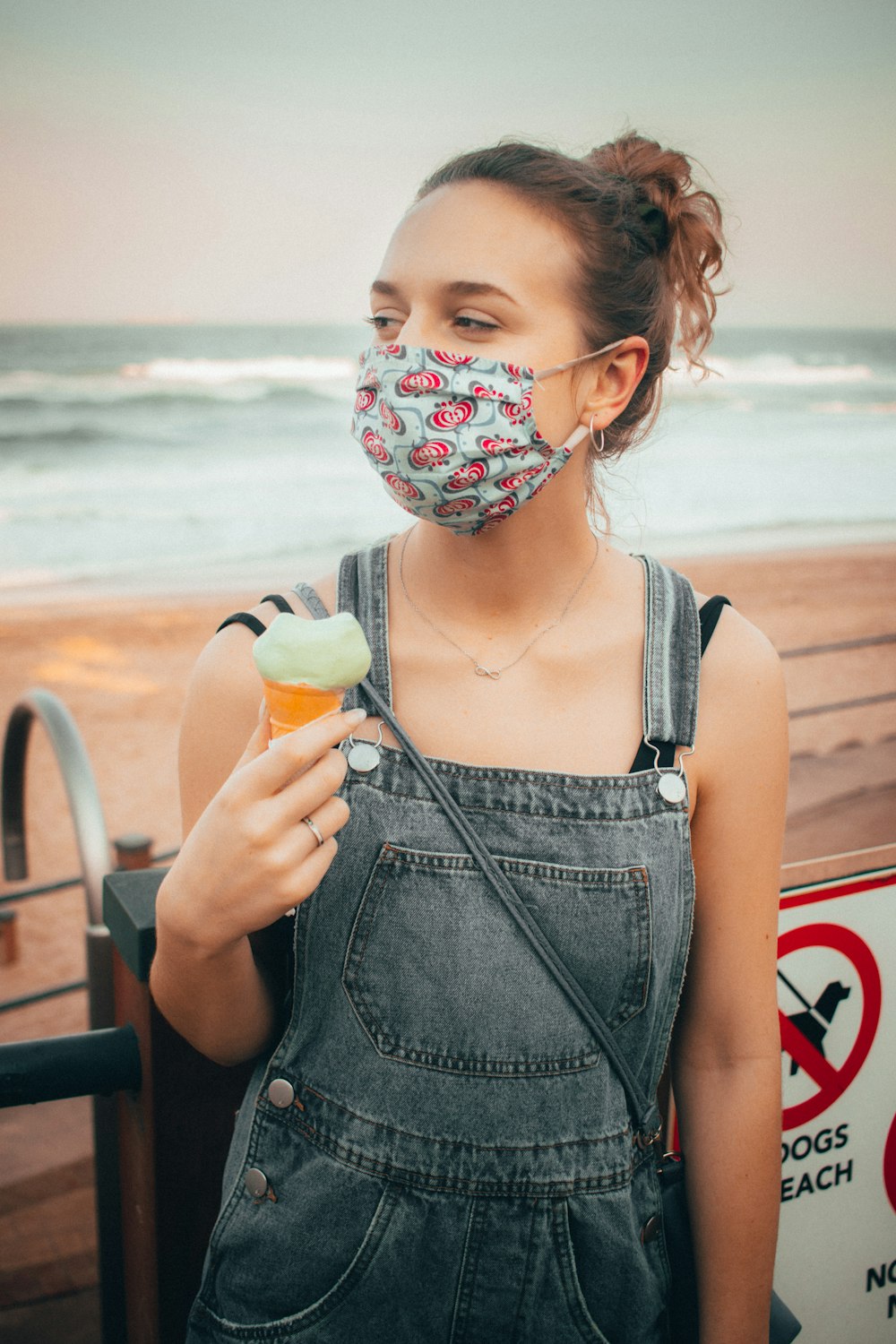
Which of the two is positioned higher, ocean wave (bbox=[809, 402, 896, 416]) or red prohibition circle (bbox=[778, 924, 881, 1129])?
ocean wave (bbox=[809, 402, 896, 416])

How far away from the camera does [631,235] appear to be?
5.43ft

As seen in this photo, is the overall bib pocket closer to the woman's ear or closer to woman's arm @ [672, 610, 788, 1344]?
woman's arm @ [672, 610, 788, 1344]

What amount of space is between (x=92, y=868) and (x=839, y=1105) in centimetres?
189

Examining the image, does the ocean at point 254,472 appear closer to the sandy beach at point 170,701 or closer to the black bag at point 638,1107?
the sandy beach at point 170,701

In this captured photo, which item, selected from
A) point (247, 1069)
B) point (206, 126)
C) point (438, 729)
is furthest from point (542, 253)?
point (206, 126)

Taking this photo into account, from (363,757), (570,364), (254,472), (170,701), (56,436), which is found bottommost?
(363,757)

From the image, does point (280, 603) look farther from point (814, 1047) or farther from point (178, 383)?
point (178, 383)

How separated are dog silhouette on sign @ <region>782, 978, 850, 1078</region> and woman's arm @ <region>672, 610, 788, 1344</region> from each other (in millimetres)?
362

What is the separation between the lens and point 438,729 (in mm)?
1488

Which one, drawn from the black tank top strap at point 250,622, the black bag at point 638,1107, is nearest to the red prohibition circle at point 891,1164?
the black bag at point 638,1107

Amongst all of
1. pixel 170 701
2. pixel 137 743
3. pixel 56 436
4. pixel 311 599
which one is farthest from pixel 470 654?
pixel 56 436

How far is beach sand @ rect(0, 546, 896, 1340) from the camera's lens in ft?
12.9

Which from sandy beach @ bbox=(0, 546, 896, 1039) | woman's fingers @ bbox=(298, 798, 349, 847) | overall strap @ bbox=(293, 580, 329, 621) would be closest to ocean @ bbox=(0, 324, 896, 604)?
sandy beach @ bbox=(0, 546, 896, 1039)

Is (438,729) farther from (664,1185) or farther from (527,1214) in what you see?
(664,1185)
